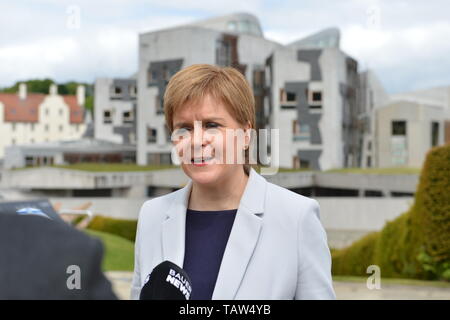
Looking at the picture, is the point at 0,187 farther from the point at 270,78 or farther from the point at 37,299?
the point at 37,299

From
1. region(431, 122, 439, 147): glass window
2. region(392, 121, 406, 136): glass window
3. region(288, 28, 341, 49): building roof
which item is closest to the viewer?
region(288, 28, 341, 49): building roof

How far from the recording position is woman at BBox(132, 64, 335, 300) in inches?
72.7

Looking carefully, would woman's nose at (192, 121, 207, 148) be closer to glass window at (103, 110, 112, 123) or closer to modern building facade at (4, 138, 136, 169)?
modern building facade at (4, 138, 136, 169)

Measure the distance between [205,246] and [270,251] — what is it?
210mm

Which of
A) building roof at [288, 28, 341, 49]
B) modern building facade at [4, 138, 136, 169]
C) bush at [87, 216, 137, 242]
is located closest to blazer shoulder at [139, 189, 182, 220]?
bush at [87, 216, 137, 242]

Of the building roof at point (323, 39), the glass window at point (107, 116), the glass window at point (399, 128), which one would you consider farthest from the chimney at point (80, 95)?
the glass window at point (399, 128)

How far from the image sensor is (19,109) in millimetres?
50500

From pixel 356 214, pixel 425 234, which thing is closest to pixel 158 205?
pixel 425 234

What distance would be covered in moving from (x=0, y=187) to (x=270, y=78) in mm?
15641

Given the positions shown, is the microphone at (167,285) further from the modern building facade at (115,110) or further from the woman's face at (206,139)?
the modern building facade at (115,110)

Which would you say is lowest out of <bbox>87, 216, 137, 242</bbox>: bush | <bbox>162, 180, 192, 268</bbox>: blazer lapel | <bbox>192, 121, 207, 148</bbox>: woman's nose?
<bbox>87, 216, 137, 242</bbox>: bush

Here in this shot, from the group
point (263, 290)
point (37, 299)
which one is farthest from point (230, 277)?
point (37, 299)

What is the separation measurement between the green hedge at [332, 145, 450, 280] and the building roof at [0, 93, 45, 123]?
43.6 metres

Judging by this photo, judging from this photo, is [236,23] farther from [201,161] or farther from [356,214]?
[201,161]
